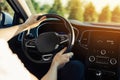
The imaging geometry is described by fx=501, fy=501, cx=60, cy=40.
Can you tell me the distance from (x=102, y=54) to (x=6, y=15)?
118 centimetres

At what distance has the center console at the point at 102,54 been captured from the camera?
4.83 metres

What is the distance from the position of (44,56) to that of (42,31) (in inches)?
15.3

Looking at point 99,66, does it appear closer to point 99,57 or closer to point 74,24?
point 99,57

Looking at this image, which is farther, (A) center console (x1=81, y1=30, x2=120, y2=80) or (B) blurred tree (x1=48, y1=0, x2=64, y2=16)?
(B) blurred tree (x1=48, y1=0, x2=64, y2=16)

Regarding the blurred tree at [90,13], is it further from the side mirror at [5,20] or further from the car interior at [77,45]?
the car interior at [77,45]

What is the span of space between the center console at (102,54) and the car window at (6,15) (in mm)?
909

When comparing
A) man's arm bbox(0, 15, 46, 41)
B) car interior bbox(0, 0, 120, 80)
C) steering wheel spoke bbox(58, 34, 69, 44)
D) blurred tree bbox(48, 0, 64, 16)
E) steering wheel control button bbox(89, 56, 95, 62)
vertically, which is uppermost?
man's arm bbox(0, 15, 46, 41)

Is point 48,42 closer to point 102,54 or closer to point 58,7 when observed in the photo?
point 102,54

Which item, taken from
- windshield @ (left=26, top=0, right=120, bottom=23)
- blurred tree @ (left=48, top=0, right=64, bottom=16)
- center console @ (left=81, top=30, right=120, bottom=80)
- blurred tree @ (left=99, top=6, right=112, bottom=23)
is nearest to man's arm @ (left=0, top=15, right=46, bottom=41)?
center console @ (left=81, top=30, right=120, bottom=80)

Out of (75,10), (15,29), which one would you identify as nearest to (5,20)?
(15,29)

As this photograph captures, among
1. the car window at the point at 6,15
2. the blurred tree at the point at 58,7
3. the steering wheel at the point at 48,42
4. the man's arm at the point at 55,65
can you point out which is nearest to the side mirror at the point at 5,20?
the car window at the point at 6,15

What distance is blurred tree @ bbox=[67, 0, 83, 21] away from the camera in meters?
26.8

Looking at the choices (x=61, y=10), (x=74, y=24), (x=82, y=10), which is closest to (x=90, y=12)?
(x=82, y=10)

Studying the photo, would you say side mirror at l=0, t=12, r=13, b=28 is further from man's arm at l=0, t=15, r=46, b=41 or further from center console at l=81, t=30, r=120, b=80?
man's arm at l=0, t=15, r=46, b=41
